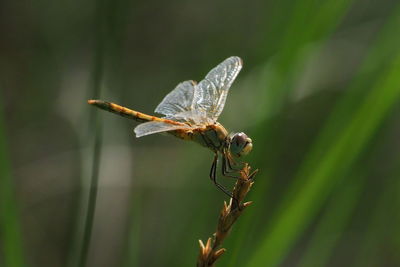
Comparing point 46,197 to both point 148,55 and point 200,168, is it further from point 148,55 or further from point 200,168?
point 148,55

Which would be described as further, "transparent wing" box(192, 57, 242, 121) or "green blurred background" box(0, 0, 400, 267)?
"transparent wing" box(192, 57, 242, 121)

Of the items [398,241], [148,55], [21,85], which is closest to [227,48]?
[148,55]

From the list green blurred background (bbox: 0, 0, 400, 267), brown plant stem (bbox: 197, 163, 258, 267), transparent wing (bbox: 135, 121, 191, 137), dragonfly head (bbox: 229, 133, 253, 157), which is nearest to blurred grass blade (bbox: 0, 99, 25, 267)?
green blurred background (bbox: 0, 0, 400, 267)

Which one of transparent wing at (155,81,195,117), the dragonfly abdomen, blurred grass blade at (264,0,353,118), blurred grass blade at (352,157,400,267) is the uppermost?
blurred grass blade at (264,0,353,118)

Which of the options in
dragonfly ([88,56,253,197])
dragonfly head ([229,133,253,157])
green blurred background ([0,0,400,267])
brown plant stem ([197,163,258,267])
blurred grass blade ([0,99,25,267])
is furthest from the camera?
dragonfly ([88,56,253,197])

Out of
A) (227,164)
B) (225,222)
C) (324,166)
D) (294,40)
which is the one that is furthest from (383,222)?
(225,222)

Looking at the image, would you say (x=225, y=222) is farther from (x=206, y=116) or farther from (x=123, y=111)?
(x=123, y=111)

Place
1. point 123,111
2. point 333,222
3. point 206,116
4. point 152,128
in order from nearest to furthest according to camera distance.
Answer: point 152,128
point 333,222
point 206,116
point 123,111

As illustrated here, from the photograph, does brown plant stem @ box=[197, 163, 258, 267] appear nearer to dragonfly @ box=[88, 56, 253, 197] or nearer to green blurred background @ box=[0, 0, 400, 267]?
green blurred background @ box=[0, 0, 400, 267]
